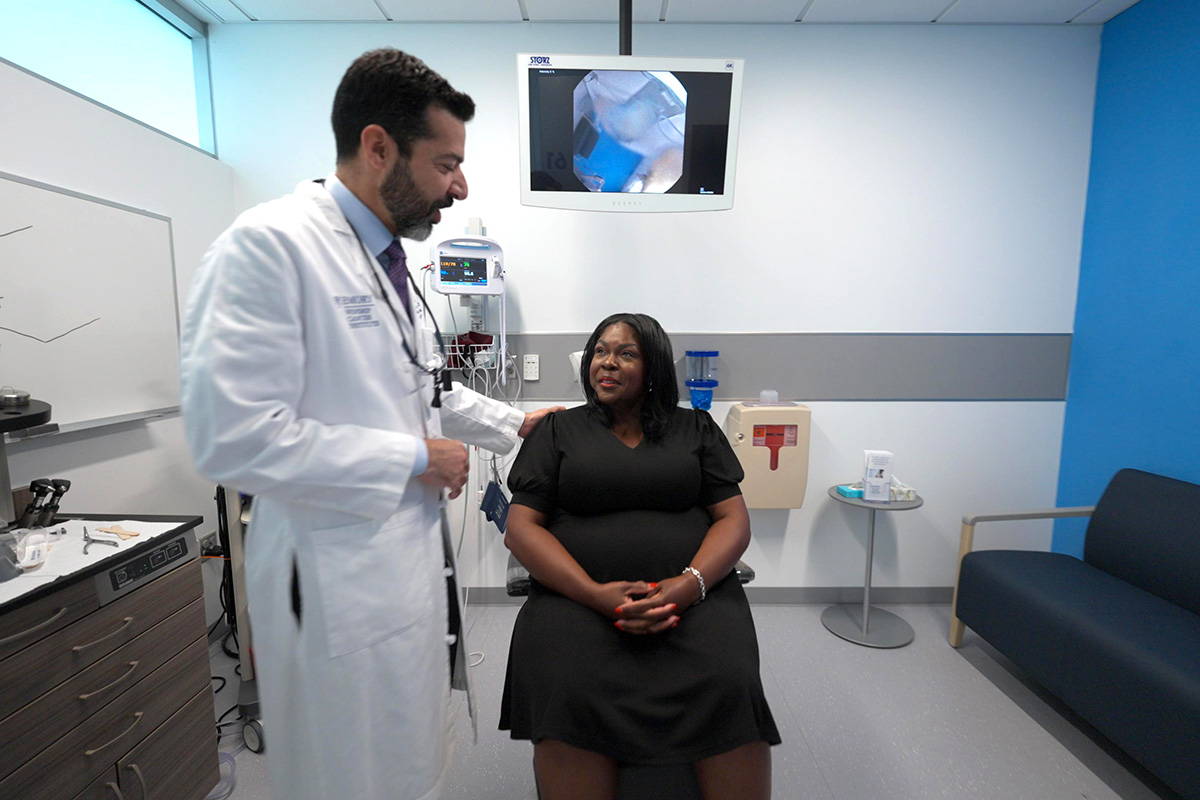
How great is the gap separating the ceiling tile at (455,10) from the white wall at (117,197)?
3.39 ft

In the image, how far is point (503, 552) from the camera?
2670 millimetres

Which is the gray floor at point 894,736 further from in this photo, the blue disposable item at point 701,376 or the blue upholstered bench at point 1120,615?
the blue disposable item at point 701,376

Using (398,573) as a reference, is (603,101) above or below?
above

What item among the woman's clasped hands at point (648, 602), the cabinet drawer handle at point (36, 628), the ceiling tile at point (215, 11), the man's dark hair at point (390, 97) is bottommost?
the woman's clasped hands at point (648, 602)

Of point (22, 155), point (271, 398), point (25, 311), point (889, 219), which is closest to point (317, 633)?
point (271, 398)

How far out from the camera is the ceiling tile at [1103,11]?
228cm

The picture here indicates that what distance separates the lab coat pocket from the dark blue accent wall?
2.75 m

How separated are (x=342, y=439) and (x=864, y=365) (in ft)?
7.92

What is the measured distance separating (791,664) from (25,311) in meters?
2.84

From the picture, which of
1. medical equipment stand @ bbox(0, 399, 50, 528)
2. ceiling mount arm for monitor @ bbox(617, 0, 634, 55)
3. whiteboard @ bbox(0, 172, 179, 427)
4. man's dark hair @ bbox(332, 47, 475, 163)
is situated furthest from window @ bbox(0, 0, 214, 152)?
ceiling mount arm for monitor @ bbox(617, 0, 634, 55)

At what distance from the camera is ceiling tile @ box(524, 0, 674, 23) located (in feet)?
7.52

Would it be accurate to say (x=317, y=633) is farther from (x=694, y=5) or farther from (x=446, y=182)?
(x=694, y=5)

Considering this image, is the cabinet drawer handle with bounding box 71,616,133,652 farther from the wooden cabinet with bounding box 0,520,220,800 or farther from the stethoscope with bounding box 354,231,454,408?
the stethoscope with bounding box 354,231,454,408

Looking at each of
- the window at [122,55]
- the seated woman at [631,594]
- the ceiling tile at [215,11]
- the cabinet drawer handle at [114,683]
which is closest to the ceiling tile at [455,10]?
the ceiling tile at [215,11]
